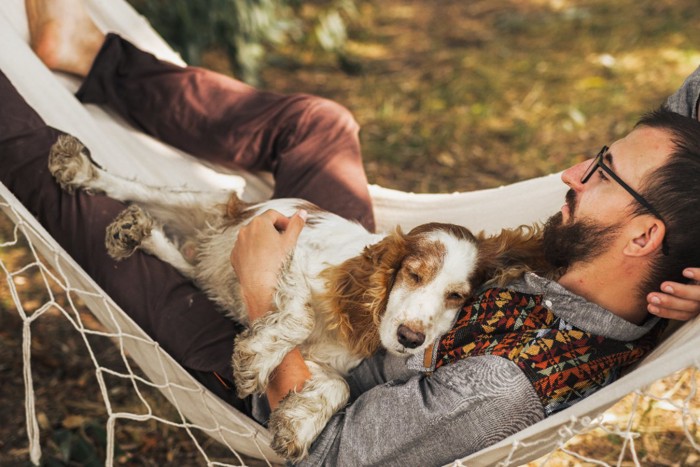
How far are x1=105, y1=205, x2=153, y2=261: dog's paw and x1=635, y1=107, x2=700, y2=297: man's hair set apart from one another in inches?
57.5

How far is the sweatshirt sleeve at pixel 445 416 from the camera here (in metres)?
1.78

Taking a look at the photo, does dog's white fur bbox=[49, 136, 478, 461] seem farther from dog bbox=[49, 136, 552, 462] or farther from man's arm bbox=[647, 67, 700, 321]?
man's arm bbox=[647, 67, 700, 321]

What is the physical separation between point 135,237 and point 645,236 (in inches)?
58.5

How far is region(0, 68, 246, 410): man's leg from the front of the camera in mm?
2330

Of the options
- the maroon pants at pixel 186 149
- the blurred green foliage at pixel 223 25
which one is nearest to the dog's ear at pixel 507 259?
the maroon pants at pixel 186 149

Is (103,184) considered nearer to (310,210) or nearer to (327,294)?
(310,210)

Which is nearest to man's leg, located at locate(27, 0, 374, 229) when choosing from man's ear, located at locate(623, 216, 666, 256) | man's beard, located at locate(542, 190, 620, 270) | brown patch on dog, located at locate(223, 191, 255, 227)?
brown patch on dog, located at locate(223, 191, 255, 227)

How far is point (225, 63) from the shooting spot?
21.5ft

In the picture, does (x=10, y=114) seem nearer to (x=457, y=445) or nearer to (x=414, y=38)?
(x=457, y=445)

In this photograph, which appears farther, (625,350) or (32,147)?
(32,147)

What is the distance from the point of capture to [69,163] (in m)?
2.42

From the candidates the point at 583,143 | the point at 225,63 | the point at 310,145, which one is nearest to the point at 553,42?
the point at 583,143

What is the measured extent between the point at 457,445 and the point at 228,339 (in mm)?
819

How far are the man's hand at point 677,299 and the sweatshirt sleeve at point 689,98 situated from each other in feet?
1.86
